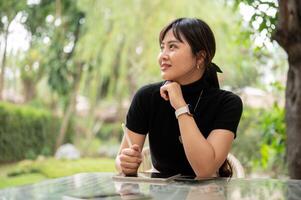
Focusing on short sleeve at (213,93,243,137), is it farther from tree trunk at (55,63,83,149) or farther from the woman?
tree trunk at (55,63,83,149)

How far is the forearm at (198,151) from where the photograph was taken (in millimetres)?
1028

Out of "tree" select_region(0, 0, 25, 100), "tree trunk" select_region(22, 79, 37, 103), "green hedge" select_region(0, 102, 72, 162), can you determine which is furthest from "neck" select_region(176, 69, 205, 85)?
"tree trunk" select_region(22, 79, 37, 103)

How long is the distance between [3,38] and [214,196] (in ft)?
27.8

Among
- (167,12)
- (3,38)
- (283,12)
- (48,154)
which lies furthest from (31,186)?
(48,154)

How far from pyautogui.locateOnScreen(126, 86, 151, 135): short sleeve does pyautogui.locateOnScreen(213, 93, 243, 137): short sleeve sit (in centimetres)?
22

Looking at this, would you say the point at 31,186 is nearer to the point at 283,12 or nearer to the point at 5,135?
the point at 283,12

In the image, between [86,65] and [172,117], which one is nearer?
[172,117]

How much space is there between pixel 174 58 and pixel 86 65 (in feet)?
25.6

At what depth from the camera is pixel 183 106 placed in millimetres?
1104

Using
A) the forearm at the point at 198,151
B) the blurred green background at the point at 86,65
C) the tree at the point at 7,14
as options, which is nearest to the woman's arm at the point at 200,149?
the forearm at the point at 198,151

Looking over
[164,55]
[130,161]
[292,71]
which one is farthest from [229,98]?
[292,71]

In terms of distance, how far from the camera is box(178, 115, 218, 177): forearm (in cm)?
103

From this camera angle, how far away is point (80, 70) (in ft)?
30.9

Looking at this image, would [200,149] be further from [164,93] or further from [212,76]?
[212,76]
